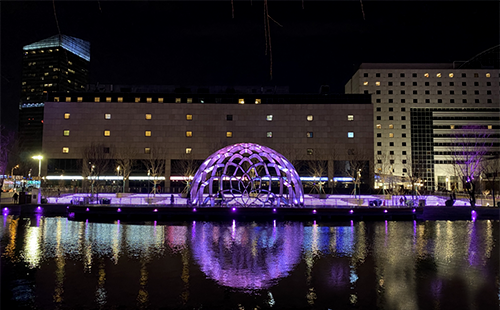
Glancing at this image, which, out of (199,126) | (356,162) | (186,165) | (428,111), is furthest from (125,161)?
(428,111)

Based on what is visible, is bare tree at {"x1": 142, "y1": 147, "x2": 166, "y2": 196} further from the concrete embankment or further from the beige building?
the concrete embankment

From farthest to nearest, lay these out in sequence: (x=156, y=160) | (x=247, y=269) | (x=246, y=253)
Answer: (x=156, y=160) < (x=246, y=253) < (x=247, y=269)

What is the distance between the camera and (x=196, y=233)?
2542 centimetres

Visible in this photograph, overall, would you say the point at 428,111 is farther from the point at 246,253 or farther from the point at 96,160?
the point at 246,253

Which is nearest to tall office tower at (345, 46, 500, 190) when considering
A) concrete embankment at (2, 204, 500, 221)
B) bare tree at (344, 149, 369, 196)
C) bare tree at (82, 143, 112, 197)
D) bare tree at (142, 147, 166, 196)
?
bare tree at (344, 149, 369, 196)

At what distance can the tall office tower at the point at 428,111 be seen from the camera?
103 meters

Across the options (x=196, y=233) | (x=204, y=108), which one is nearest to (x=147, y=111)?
(x=204, y=108)

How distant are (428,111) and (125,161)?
3353 inches

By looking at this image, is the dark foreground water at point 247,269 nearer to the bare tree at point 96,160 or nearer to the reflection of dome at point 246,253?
the reflection of dome at point 246,253

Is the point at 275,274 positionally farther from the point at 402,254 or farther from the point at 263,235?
the point at 263,235

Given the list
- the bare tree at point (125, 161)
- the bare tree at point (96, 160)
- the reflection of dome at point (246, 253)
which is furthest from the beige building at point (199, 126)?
the reflection of dome at point (246, 253)

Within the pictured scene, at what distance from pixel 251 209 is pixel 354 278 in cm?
2075

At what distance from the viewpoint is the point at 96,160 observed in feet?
230

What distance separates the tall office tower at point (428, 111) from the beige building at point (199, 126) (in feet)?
101
